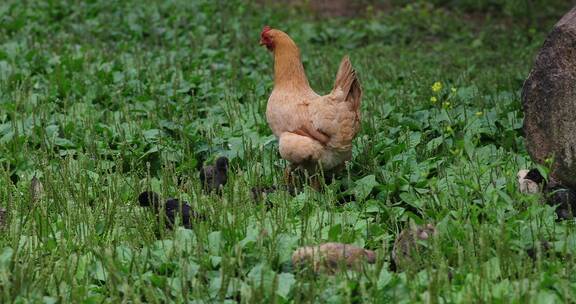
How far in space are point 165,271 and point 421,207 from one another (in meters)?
1.54

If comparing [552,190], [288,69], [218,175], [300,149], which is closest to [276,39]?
[288,69]

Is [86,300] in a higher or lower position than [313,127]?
lower

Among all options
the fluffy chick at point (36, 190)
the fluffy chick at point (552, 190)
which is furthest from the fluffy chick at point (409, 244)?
the fluffy chick at point (36, 190)

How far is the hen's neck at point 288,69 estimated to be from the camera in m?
6.51

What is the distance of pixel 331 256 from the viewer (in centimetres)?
488

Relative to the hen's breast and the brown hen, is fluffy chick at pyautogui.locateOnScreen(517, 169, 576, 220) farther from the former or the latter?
the hen's breast

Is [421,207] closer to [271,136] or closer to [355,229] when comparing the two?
[355,229]

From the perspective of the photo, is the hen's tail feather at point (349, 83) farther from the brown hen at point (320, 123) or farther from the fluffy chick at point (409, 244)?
the fluffy chick at point (409, 244)

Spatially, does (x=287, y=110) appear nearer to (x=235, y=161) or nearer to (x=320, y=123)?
(x=320, y=123)

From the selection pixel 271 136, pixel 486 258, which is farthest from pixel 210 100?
pixel 486 258

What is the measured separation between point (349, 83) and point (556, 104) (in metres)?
1.27

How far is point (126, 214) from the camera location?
5.61 metres

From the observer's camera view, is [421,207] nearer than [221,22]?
Yes

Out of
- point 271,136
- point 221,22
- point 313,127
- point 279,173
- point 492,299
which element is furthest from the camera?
point 221,22
